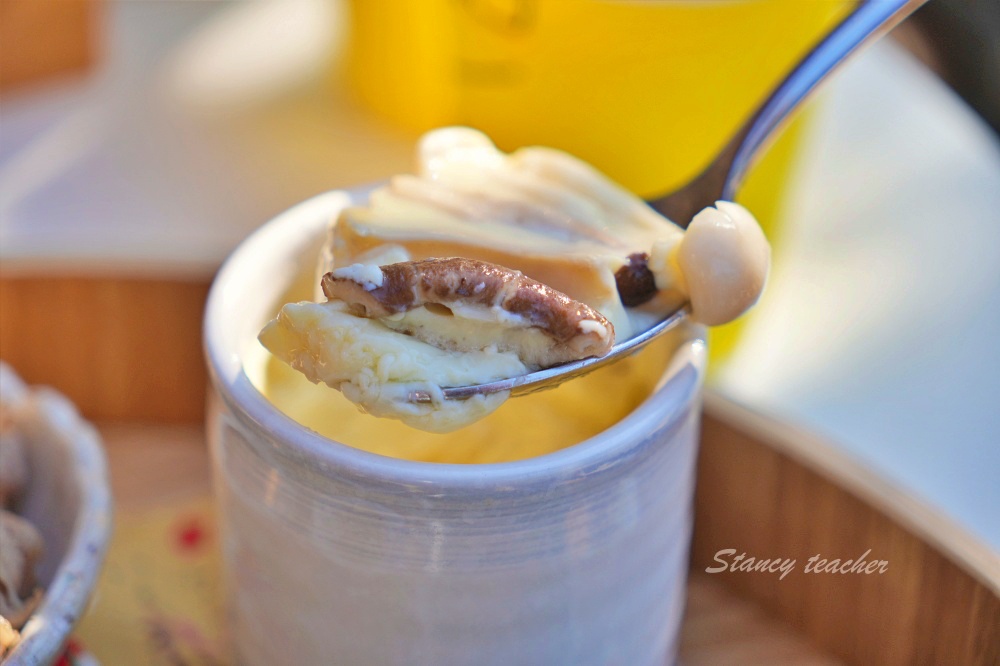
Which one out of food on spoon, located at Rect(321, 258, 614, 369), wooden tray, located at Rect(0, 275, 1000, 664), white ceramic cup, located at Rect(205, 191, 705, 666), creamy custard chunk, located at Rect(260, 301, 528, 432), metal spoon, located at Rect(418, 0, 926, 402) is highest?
metal spoon, located at Rect(418, 0, 926, 402)

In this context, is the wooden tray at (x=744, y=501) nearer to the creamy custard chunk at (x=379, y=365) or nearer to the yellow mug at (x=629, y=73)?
the yellow mug at (x=629, y=73)

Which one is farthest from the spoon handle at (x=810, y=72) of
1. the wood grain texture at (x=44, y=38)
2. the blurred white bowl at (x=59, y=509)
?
the wood grain texture at (x=44, y=38)

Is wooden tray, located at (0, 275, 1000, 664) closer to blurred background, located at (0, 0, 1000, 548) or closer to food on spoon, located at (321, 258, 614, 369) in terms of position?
blurred background, located at (0, 0, 1000, 548)

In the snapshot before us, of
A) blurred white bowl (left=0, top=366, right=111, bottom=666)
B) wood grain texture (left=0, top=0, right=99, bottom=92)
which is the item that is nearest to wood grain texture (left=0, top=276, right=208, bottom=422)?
blurred white bowl (left=0, top=366, right=111, bottom=666)

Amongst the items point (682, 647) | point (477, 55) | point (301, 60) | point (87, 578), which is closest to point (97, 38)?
point (301, 60)

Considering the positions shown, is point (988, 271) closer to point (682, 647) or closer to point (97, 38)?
point (682, 647)

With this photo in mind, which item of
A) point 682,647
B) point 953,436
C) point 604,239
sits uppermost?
point 604,239
